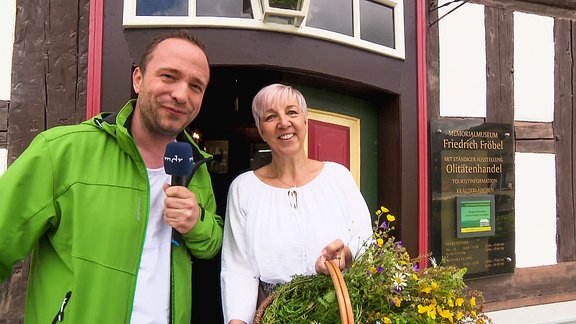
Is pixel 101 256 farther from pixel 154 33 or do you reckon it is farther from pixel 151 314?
pixel 154 33

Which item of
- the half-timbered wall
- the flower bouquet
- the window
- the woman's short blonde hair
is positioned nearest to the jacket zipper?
the flower bouquet

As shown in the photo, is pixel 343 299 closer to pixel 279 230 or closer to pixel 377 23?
pixel 279 230

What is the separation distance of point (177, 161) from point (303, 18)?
5.21 ft

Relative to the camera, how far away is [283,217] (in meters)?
1.70

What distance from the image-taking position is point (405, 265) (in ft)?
5.06

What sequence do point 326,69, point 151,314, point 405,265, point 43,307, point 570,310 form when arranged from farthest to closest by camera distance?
1. point 570,310
2. point 326,69
3. point 405,265
4. point 151,314
5. point 43,307

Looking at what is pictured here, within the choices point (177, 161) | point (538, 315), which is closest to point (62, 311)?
point (177, 161)

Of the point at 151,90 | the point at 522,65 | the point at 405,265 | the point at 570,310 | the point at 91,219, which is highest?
the point at 522,65

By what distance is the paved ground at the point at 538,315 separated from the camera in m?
3.27

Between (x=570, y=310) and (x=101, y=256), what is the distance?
12.5 feet

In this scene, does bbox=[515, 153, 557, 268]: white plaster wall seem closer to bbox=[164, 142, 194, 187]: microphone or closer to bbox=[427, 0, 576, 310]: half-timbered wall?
bbox=[427, 0, 576, 310]: half-timbered wall

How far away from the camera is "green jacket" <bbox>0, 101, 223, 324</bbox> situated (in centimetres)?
129

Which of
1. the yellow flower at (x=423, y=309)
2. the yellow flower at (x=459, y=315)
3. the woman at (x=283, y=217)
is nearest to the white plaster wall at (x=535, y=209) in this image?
the woman at (x=283, y=217)

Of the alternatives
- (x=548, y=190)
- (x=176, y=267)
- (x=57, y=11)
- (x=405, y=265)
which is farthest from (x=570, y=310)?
(x=57, y=11)
